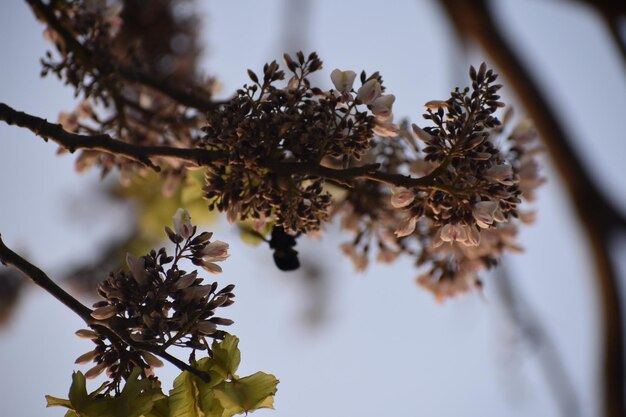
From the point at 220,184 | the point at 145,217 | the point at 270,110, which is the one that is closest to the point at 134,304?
the point at 220,184

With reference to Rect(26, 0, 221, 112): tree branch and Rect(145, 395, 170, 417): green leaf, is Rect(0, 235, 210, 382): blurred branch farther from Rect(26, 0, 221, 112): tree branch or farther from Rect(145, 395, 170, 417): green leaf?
Rect(26, 0, 221, 112): tree branch

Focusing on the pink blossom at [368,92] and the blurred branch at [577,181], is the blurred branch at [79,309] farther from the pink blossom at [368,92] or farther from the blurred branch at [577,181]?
the blurred branch at [577,181]

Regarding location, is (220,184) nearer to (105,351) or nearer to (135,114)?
(105,351)

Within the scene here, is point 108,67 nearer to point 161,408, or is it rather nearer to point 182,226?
point 182,226

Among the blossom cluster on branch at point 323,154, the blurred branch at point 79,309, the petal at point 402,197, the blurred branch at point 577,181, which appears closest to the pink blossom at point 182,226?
the blossom cluster on branch at point 323,154

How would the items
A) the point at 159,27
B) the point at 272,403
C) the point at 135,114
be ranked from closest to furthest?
1. the point at 272,403
2. the point at 135,114
3. the point at 159,27

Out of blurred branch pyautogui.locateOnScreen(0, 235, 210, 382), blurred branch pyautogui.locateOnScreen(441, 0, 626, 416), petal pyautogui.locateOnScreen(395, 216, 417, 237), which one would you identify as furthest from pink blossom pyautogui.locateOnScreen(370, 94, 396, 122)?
blurred branch pyautogui.locateOnScreen(441, 0, 626, 416)
